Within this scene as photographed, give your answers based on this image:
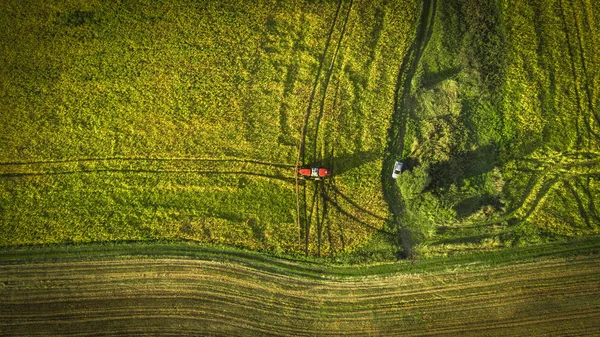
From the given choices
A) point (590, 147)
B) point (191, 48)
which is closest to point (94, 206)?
point (191, 48)

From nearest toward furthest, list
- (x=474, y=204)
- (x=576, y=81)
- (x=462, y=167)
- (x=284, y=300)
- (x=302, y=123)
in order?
(x=284, y=300) → (x=474, y=204) → (x=462, y=167) → (x=302, y=123) → (x=576, y=81)

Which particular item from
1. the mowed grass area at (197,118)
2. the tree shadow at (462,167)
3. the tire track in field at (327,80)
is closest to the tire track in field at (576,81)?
the tree shadow at (462,167)

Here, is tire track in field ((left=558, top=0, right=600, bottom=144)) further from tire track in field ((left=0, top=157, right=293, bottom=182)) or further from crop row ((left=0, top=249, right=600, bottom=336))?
tire track in field ((left=0, top=157, right=293, bottom=182))

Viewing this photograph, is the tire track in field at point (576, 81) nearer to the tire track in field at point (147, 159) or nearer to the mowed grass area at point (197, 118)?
the mowed grass area at point (197, 118)

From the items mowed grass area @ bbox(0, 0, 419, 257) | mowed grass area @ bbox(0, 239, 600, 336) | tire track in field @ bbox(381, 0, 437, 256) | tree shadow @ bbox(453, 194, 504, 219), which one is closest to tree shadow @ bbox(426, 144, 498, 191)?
tree shadow @ bbox(453, 194, 504, 219)

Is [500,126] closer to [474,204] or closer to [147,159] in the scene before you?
[474,204]

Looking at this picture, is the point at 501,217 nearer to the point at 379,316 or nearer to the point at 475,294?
the point at 475,294

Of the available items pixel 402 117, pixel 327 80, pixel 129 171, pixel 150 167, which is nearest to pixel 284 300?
pixel 150 167

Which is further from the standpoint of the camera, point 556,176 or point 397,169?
point 556,176
